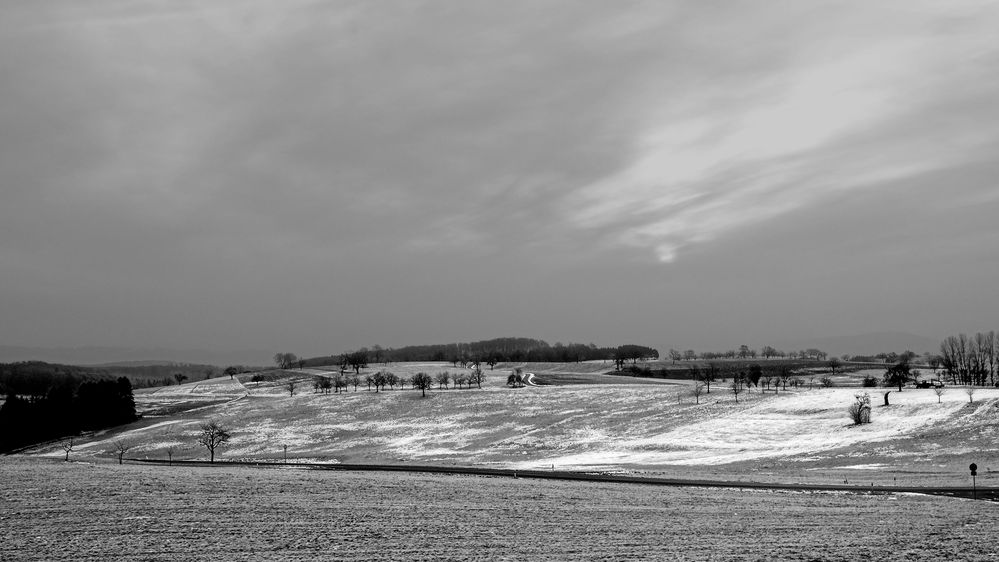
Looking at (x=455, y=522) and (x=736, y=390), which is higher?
(x=455, y=522)

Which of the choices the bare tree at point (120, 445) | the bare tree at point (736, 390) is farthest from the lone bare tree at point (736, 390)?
the bare tree at point (120, 445)

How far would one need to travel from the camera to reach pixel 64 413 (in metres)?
126

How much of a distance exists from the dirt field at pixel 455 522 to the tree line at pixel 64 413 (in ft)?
307

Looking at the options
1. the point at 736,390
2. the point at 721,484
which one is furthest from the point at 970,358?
the point at 721,484

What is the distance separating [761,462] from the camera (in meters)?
64.8

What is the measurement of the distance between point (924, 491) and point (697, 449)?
34906 millimetres

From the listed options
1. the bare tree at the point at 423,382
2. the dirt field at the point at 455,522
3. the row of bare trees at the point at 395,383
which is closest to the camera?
the dirt field at the point at 455,522

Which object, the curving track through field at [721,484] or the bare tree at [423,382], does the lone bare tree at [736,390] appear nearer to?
the bare tree at [423,382]

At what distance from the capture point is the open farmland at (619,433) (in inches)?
2441

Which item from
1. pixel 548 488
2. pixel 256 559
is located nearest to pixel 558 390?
pixel 548 488

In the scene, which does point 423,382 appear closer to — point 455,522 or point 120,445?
point 120,445

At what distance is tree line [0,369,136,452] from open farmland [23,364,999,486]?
267 inches

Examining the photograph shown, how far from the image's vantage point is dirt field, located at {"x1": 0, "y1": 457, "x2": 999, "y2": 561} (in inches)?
937

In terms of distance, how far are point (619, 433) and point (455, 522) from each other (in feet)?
217
